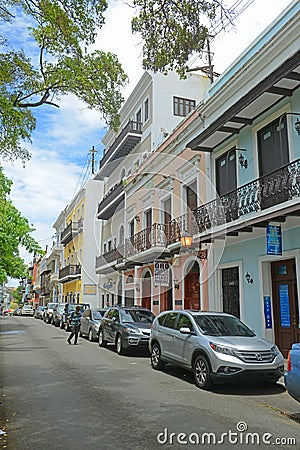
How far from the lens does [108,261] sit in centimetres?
2953

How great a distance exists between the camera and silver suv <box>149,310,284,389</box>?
8234 millimetres

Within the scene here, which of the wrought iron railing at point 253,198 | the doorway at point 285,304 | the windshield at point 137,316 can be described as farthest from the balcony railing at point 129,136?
the doorway at point 285,304

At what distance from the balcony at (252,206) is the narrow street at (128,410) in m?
4.33

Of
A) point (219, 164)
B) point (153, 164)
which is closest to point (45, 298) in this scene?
point (153, 164)

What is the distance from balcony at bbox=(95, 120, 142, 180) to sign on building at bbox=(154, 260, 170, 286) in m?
10.7

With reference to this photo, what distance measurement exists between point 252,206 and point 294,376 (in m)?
7.37

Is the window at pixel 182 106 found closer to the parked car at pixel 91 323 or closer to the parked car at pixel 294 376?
the parked car at pixel 91 323

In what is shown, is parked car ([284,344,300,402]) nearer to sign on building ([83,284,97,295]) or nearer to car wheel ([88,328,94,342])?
car wheel ([88,328,94,342])

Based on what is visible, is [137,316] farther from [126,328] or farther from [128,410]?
[128,410]

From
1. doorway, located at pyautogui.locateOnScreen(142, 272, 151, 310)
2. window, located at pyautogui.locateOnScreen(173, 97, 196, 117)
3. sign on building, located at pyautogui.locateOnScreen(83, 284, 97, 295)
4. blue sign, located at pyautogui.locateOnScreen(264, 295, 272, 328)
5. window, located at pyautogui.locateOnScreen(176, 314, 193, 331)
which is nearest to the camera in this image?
window, located at pyautogui.locateOnScreen(176, 314, 193, 331)

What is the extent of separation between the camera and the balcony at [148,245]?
2000 cm

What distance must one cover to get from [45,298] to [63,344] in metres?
58.3

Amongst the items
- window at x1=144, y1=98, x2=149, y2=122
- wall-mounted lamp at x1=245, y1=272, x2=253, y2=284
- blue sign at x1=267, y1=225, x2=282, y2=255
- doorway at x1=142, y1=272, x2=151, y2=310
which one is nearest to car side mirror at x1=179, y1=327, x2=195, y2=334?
blue sign at x1=267, y1=225, x2=282, y2=255

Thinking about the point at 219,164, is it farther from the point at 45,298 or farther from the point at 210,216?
the point at 45,298
